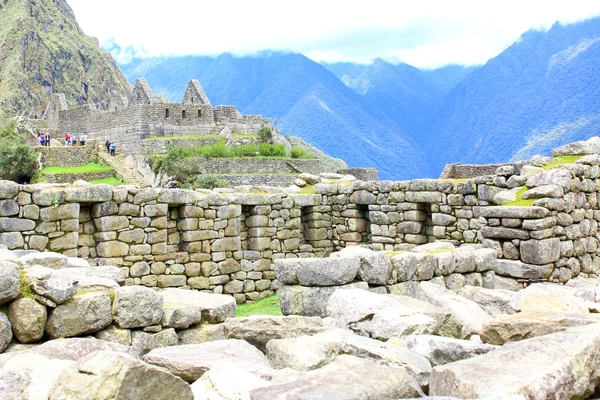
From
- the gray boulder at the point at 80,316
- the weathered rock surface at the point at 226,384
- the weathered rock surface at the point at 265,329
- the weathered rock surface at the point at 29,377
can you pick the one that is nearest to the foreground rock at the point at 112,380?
the weathered rock surface at the point at 29,377

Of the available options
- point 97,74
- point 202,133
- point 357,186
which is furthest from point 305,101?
point 97,74

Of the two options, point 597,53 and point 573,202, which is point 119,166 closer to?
point 597,53

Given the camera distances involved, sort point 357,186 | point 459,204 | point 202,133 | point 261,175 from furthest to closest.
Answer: point 202,133 < point 261,175 < point 357,186 < point 459,204

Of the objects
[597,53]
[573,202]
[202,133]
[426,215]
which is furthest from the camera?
[202,133]

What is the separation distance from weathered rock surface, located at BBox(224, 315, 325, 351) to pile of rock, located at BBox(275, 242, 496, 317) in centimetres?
163

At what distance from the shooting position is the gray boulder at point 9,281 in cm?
490

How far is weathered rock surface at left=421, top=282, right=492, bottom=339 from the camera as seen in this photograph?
6.24 m

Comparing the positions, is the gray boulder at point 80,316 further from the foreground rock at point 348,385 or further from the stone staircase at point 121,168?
the stone staircase at point 121,168

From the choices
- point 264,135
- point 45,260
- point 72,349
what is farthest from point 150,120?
point 72,349

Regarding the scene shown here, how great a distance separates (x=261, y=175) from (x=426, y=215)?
2604cm

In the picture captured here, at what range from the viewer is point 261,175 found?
39.2 metres

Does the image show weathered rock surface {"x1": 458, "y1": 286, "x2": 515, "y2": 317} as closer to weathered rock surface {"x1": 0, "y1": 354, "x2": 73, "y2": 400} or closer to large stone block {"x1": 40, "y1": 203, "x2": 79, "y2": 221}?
weathered rock surface {"x1": 0, "y1": 354, "x2": 73, "y2": 400}

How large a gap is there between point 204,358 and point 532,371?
220cm

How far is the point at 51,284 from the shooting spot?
5.22 meters
